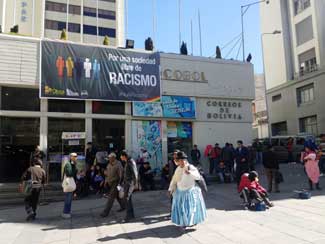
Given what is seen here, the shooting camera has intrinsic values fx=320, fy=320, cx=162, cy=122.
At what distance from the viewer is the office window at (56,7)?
1710 inches

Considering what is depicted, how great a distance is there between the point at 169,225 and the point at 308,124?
29.3 meters

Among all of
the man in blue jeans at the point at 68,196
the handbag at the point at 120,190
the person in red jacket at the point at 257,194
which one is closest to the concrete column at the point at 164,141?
the handbag at the point at 120,190

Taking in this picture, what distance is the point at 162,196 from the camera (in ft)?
38.3

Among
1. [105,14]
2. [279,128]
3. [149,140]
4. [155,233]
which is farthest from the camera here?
[105,14]

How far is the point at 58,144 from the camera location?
565 inches

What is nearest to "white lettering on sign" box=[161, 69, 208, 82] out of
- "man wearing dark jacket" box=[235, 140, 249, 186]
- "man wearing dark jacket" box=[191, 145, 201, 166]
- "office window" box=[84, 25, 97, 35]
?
"man wearing dark jacket" box=[191, 145, 201, 166]

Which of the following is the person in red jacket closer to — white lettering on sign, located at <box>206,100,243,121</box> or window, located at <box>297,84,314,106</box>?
white lettering on sign, located at <box>206,100,243,121</box>

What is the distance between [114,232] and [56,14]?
4266cm

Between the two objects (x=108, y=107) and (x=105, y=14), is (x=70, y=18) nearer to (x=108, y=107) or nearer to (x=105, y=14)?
(x=105, y=14)

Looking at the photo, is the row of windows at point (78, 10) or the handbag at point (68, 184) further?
the row of windows at point (78, 10)

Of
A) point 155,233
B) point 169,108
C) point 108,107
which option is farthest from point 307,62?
point 155,233

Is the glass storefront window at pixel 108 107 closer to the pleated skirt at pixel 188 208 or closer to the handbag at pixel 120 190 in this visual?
the handbag at pixel 120 190

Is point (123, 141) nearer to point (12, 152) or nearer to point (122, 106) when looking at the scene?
point (122, 106)

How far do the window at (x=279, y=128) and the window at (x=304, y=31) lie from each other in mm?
9004
